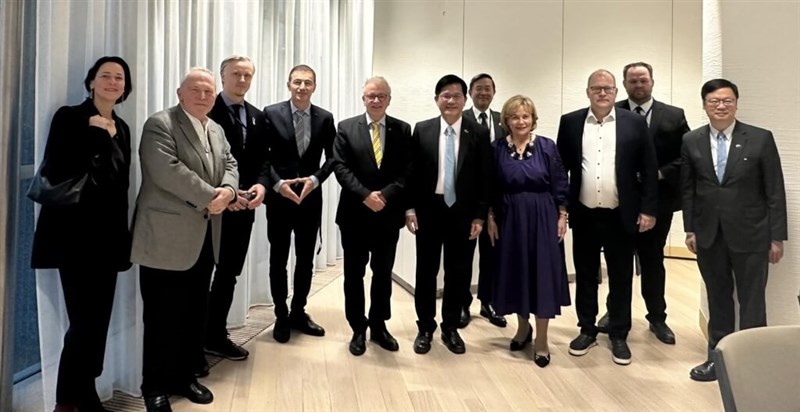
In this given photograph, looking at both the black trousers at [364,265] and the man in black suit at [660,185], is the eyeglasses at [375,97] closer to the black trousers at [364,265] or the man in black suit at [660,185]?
the black trousers at [364,265]

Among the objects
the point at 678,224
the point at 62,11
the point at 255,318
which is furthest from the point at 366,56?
the point at 62,11

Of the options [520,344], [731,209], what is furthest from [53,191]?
[731,209]

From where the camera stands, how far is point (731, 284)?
3350 mm

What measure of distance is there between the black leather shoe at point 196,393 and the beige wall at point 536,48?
111 inches

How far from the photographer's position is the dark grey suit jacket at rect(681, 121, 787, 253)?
10.5ft

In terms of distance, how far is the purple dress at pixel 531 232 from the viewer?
348cm

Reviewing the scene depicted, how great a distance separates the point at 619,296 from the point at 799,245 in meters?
1.06

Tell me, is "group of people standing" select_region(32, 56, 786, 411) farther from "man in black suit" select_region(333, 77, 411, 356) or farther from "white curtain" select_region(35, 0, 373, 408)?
"white curtain" select_region(35, 0, 373, 408)

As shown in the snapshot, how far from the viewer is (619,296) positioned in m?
3.69

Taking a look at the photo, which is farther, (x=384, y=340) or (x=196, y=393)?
(x=384, y=340)

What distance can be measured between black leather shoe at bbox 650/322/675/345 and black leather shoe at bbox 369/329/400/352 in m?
1.83

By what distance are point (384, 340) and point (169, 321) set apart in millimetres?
1444

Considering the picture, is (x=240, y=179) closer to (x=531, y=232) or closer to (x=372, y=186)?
(x=372, y=186)

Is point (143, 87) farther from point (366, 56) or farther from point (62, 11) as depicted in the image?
point (366, 56)
